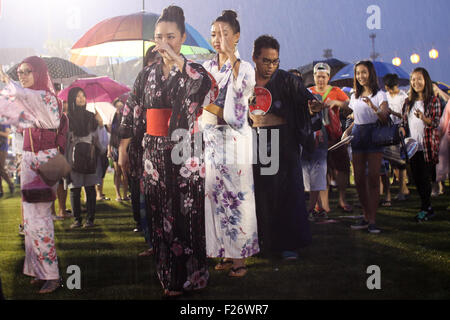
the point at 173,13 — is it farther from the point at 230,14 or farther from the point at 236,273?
the point at 236,273

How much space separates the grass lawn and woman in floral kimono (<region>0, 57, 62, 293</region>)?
16 centimetres

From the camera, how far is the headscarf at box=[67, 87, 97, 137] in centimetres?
402

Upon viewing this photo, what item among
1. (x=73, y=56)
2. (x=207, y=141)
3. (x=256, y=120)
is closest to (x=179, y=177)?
(x=207, y=141)

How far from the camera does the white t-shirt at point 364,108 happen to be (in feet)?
13.0

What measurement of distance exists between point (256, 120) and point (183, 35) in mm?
839

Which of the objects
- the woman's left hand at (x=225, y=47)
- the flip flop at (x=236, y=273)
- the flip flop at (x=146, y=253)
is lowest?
the flip flop at (x=236, y=273)

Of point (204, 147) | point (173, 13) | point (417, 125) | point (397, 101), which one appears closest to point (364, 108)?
point (417, 125)

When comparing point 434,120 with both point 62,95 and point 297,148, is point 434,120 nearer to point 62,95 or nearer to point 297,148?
point 297,148

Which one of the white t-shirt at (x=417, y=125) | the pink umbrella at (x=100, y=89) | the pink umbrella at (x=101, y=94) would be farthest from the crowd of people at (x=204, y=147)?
the white t-shirt at (x=417, y=125)

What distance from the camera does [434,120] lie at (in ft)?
15.0

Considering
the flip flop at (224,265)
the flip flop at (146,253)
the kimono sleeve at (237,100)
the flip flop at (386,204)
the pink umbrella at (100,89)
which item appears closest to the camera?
the kimono sleeve at (237,100)

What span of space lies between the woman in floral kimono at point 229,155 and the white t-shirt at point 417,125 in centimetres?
231

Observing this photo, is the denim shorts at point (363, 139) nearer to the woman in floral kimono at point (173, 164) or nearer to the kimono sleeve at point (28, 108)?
the woman in floral kimono at point (173, 164)
